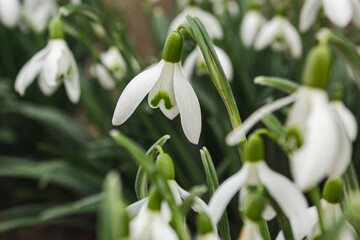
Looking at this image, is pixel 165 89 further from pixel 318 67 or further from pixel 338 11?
pixel 338 11

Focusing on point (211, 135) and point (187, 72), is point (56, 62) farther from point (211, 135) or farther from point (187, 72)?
point (211, 135)

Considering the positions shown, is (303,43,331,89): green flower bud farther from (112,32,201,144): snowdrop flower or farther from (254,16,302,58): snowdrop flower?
(254,16,302,58): snowdrop flower

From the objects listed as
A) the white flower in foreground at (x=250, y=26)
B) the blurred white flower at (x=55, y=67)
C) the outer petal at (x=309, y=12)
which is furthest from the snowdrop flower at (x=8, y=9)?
the outer petal at (x=309, y=12)

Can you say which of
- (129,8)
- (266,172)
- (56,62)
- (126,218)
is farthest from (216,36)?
(129,8)

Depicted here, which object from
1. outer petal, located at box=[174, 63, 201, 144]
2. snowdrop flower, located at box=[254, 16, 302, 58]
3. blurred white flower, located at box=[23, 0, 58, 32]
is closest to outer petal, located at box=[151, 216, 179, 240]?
outer petal, located at box=[174, 63, 201, 144]

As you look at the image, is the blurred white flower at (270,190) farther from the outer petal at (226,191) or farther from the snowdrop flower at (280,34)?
the snowdrop flower at (280,34)

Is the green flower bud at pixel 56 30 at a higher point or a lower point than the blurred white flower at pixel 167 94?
higher

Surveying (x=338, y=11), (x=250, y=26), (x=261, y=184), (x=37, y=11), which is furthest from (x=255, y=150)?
(x=37, y=11)
